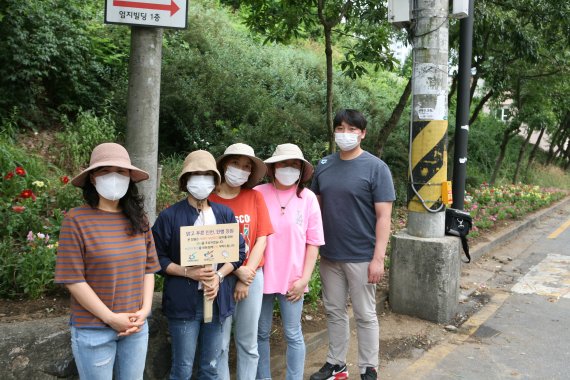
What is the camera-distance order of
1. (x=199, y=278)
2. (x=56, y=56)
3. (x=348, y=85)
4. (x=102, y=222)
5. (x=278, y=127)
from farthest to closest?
(x=348, y=85) < (x=278, y=127) < (x=56, y=56) < (x=199, y=278) < (x=102, y=222)

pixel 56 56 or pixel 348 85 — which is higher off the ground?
pixel 348 85

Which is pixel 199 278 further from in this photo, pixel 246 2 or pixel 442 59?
pixel 246 2

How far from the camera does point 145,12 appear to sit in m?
3.24

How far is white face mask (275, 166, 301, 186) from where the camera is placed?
3.54 metres

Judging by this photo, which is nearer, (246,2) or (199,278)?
(199,278)

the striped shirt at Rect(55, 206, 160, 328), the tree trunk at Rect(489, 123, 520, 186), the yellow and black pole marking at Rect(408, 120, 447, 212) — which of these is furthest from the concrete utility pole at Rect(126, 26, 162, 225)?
the tree trunk at Rect(489, 123, 520, 186)

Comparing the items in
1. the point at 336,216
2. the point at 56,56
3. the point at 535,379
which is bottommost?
the point at 535,379

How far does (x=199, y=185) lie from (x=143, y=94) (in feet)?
2.63

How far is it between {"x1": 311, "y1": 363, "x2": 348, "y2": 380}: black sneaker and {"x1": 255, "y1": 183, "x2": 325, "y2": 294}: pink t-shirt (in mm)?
913

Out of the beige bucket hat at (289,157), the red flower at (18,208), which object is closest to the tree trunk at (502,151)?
the beige bucket hat at (289,157)

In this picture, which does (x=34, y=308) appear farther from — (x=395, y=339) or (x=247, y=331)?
(x=395, y=339)

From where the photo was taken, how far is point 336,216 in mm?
3898

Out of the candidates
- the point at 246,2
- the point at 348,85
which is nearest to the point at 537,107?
the point at 348,85

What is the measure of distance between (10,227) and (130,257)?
2194 millimetres
